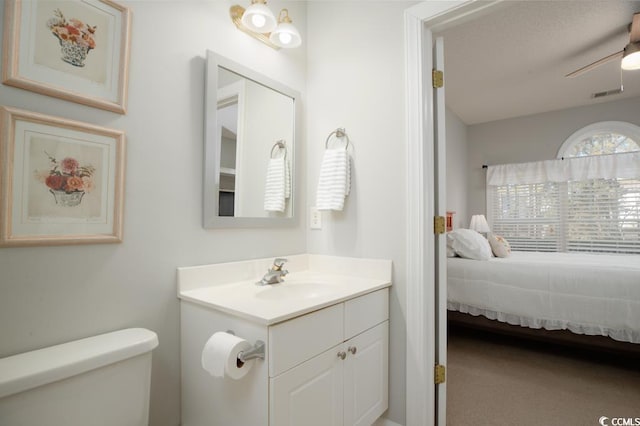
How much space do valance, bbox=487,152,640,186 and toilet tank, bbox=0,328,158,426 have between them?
530 centimetres

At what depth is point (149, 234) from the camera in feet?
4.07

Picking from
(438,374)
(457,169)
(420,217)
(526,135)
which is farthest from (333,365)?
(526,135)

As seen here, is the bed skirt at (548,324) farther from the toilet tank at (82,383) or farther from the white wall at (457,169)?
the toilet tank at (82,383)

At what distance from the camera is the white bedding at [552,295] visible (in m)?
2.20

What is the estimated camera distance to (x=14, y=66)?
3.08ft

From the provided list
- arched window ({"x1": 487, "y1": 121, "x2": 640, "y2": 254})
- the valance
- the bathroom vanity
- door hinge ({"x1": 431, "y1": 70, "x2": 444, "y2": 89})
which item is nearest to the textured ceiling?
door hinge ({"x1": 431, "y1": 70, "x2": 444, "y2": 89})

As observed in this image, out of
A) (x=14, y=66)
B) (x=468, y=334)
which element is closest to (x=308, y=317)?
(x=14, y=66)

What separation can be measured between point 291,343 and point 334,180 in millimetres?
932

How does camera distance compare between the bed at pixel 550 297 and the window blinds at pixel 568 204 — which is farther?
the window blinds at pixel 568 204

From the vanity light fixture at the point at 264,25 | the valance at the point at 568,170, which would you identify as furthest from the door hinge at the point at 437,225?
the valance at the point at 568,170

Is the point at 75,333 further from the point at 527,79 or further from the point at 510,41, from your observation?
the point at 527,79

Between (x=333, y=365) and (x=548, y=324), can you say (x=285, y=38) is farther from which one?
(x=548, y=324)

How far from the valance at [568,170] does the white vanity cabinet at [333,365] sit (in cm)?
434

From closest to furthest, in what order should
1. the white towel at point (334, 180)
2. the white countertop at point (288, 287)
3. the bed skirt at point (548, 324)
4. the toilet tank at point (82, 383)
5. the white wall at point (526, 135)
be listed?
the toilet tank at point (82, 383) → the white countertop at point (288, 287) → the white towel at point (334, 180) → the bed skirt at point (548, 324) → the white wall at point (526, 135)
